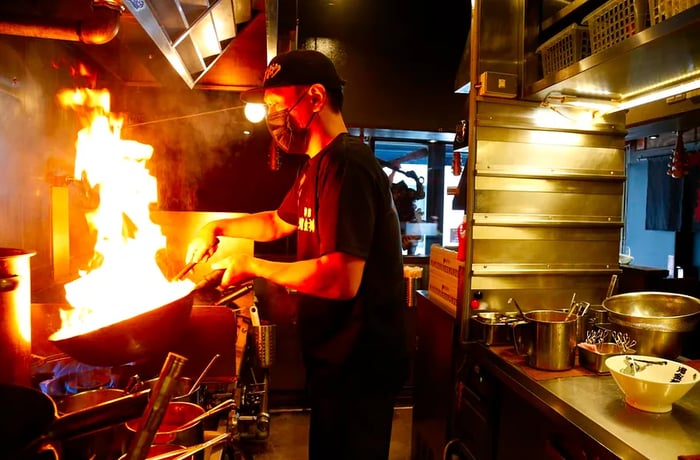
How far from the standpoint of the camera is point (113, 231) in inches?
108

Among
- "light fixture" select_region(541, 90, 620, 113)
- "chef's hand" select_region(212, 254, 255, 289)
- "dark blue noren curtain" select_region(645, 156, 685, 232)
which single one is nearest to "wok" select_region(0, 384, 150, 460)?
"chef's hand" select_region(212, 254, 255, 289)

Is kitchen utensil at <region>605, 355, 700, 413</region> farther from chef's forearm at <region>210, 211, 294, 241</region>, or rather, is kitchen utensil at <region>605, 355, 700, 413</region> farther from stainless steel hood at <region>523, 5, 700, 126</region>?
chef's forearm at <region>210, 211, 294, 241</region>

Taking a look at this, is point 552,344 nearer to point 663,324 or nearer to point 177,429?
point 663,324

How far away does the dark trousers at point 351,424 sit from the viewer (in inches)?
68.4

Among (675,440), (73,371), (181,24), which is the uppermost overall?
(181,24)

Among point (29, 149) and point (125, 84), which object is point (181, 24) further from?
point (125, 84)

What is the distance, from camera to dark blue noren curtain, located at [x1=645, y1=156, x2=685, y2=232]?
6.55m

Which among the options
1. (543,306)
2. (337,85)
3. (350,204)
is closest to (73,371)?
(350,204)

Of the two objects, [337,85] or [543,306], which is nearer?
[337,85]

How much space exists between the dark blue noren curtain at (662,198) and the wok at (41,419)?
7561 millimetres

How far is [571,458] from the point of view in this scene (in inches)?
68.9

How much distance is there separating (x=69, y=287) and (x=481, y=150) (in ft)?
6.94

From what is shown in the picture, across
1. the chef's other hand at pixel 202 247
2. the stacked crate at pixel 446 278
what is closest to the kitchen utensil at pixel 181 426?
the chef's other hand at pixel 202 247

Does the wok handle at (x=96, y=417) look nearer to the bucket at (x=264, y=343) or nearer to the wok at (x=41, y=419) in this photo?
the wok at (x=41, y=419)
